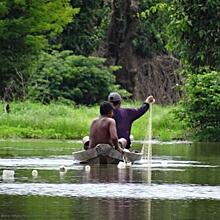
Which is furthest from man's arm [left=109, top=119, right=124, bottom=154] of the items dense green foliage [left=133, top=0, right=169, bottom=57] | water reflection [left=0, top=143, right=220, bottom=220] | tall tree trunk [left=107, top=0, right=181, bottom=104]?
dense green foliage [left=133, top=0, right=169, bottom=57]

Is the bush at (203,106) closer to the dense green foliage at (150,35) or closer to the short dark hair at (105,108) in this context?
the short dark hair at (105,108)

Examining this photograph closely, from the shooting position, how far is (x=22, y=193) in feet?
46.9

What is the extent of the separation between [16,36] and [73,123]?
8.47m

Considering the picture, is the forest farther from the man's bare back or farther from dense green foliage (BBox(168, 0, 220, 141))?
the man's bare back

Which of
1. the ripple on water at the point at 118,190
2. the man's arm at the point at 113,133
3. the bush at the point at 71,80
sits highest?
the bush at the point at 71,80

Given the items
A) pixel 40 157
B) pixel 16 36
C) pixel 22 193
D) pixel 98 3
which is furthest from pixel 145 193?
pixel 98 3

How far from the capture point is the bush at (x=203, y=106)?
102ft

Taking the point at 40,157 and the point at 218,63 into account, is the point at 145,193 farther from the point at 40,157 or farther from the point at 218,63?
the point at 218,63

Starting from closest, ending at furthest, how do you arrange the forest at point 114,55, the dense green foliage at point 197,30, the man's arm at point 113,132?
the man's arm at point 113,132, the forest at point 114,55, the dense green foliage at point 197,30

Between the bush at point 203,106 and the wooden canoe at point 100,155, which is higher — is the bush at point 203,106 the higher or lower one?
the higher one

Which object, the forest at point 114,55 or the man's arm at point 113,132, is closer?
the man's arm at point 113,132

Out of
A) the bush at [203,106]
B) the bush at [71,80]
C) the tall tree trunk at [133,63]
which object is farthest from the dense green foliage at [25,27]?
the bush at [203,106]

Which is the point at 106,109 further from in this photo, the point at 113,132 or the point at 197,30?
the point at 197,30

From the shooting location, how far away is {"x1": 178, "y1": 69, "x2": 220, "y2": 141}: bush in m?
31.1
